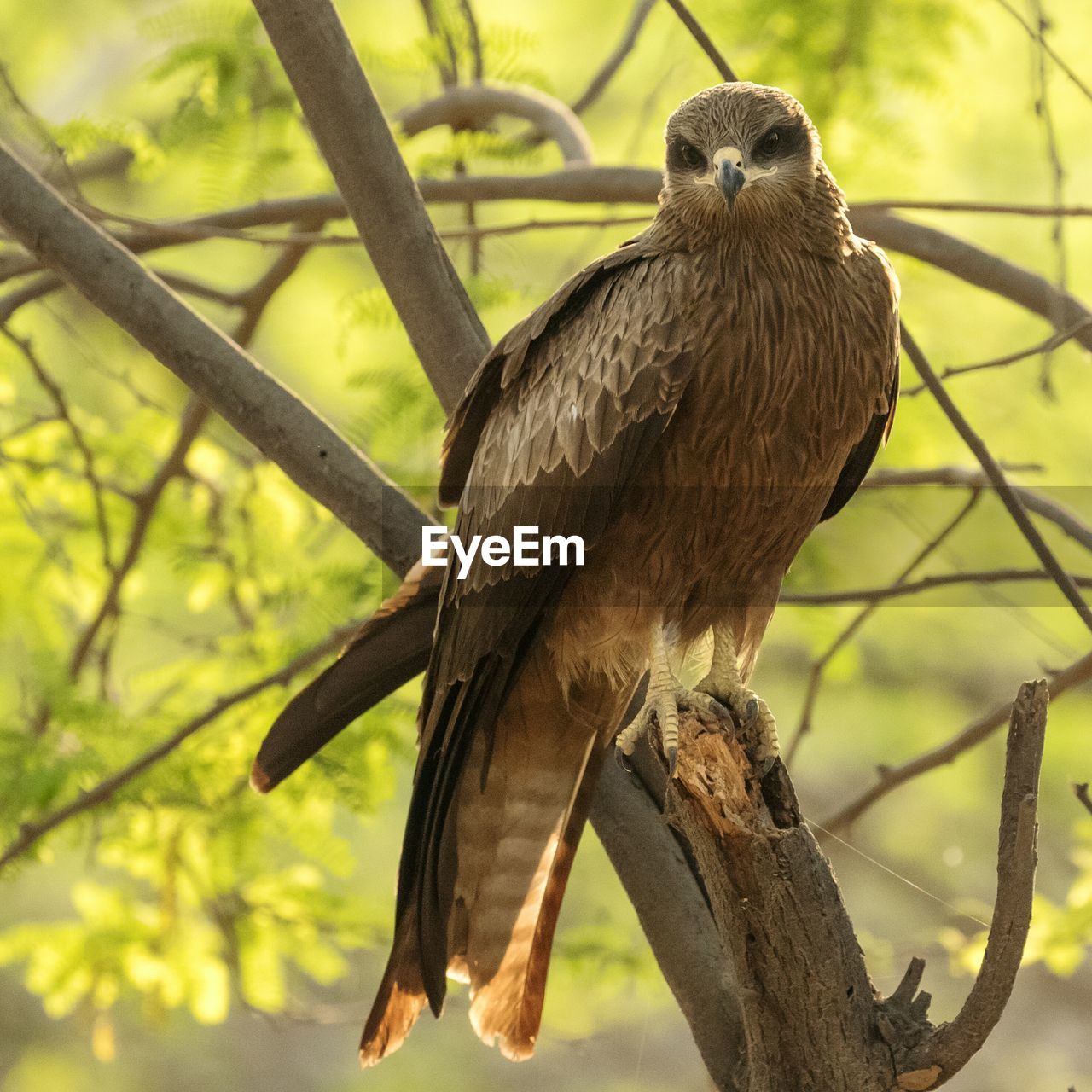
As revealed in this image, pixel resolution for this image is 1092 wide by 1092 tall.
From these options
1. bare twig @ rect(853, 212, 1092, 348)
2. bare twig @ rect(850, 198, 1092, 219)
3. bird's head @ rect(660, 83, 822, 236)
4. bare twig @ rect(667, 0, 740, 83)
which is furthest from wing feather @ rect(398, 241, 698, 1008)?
bare twig @ rect(853, 212, 1092, 348)

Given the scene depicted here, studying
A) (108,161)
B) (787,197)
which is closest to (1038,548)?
(787,197)

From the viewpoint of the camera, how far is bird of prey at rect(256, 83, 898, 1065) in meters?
2.95

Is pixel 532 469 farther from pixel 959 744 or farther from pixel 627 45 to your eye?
pixel 627 45

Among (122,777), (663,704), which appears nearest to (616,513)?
(663,704)

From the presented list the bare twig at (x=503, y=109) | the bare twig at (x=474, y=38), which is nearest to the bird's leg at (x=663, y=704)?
the bare twig at (x=503, y=109)

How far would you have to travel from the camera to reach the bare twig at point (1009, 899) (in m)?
2.36

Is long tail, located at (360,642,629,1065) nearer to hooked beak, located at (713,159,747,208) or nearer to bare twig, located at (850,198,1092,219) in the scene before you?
hooked beak, located at (713,159,747,208)

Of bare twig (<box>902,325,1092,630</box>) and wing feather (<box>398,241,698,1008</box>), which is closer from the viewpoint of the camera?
wing feather (<box>398,241,698,1008</box>)

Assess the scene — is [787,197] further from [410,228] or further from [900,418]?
[900,418]

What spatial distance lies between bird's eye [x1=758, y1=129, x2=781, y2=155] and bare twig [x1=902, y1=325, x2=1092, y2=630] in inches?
26.2

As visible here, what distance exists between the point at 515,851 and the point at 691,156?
166cm

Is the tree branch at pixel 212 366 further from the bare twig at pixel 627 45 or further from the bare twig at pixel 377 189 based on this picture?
the bare twig at pixel 627 45

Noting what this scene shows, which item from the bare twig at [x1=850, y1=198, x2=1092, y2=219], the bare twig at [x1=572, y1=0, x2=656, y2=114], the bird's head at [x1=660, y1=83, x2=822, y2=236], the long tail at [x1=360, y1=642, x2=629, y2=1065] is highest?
the bare twig at [x1=572, y1=0, x2=656, y2=114]

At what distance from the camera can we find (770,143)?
2994mm
